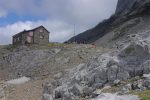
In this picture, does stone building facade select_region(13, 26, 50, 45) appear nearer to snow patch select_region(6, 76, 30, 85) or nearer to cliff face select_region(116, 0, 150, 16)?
cliff face select_region(116, 0, 150, 16)

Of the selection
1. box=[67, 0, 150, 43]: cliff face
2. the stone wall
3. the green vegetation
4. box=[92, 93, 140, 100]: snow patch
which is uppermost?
box=[67, 0, 150, 43]: cliff face

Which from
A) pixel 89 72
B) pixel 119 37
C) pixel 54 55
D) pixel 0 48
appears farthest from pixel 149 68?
pixel 0 48

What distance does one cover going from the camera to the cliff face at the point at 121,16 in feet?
387

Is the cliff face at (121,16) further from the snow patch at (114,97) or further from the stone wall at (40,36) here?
the snow patch at (114,97)

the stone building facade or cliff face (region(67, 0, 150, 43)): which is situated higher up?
cliff face (region(67, 0, 150, 43))

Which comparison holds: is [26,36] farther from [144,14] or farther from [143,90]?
[143,90]

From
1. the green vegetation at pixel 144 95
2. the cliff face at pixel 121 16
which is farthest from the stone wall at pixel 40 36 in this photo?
the green vegetation at pixel 144 95

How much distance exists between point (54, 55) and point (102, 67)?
4921 cm

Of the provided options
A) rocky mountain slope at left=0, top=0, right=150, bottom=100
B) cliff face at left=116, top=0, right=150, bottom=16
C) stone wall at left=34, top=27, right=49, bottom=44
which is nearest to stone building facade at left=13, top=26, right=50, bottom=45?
stone wall at left=34, top=27, right=49, bottom=44

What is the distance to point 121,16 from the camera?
12812cm

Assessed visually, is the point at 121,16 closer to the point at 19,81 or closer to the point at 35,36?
the point at 35,36

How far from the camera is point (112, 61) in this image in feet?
127

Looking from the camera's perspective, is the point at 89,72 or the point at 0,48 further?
the point at 0,48

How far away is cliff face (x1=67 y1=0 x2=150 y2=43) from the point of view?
118 meters
